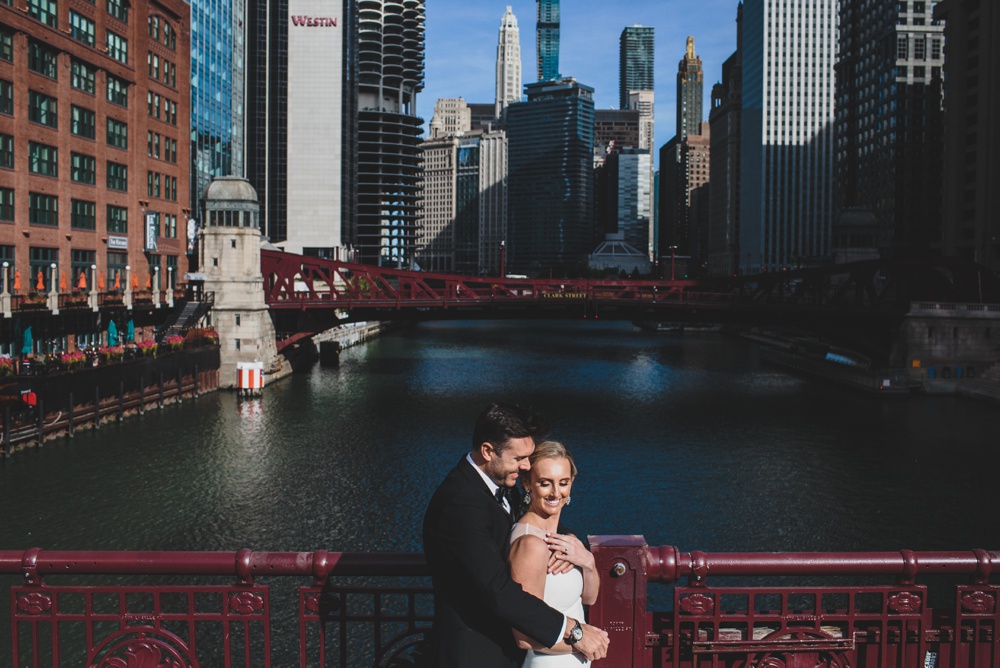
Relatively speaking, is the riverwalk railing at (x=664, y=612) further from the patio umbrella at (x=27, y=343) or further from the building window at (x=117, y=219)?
the building window at (x=117, y=219)

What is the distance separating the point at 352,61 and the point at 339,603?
599ft

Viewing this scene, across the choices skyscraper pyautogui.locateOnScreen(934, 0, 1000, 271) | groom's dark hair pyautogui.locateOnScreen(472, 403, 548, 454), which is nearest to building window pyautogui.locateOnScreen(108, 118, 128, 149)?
groom's dark hair pyautogui.locateOnScreen(472, 403, 548, 454)

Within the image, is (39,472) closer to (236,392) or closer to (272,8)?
(236,392)

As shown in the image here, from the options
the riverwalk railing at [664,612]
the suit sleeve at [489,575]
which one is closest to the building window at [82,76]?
the riverwalk railing at [664,612]

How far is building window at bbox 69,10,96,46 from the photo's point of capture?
61.0 metres

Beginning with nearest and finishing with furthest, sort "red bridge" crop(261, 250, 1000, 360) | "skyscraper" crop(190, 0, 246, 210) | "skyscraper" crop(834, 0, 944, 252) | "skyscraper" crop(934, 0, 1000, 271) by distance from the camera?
"red bridge" crop(261, 250, 1000, 360), "skyscraper" crop(934, 0, 1000, 271), "skyscraper" crop(190, 0, 246, 210), "skyscraper" crop(834, 0, 944, 252)

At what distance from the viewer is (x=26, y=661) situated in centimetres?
2116

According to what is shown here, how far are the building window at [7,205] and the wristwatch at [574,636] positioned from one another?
56374mm

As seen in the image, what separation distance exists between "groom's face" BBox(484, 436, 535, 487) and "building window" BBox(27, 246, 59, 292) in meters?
55.2

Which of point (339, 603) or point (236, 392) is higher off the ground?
point (339, 603)

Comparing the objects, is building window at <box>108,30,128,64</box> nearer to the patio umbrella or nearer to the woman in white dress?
the patio umbrella

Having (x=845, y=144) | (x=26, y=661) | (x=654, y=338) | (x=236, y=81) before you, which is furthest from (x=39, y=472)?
(x=845, y=144)

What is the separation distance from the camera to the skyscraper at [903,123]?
15138 cm

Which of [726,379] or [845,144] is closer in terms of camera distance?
[726,379]
